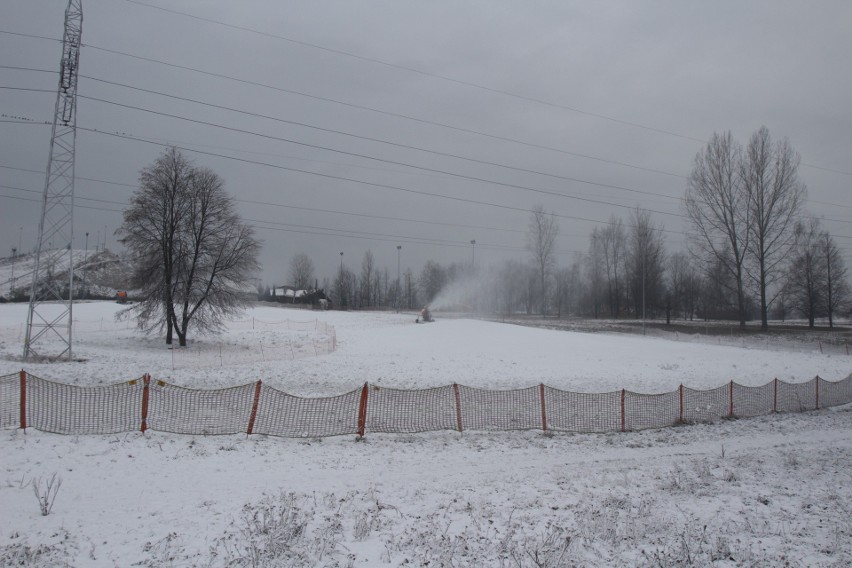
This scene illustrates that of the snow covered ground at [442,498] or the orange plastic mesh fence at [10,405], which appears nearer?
the snow covered ground at [442,498]

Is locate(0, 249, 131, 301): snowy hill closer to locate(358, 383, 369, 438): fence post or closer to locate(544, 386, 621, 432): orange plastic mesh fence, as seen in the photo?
locate(358, 383, 369, 438): fence post

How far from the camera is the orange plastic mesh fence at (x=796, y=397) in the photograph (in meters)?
20.6

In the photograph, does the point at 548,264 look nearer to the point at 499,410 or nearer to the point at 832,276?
the point at 832,276

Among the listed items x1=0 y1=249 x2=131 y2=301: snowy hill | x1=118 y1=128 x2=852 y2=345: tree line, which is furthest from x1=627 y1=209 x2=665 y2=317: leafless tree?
x1=0 y1=249 x2=131 y2=301: snowy hill

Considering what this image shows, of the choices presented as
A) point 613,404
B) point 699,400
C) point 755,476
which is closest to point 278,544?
→ point 755,476

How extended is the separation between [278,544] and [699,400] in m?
17.3

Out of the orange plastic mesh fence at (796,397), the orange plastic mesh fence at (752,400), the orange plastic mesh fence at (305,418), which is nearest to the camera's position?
the orange plastic mesh fence at (305,418)

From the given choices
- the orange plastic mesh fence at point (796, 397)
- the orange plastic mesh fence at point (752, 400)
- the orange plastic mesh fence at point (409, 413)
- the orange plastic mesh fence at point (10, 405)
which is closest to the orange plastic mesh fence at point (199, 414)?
the orange plastic mesh fence at point (10, 405)

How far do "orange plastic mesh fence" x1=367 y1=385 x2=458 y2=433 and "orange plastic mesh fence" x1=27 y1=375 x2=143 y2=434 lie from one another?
6116 millimetres

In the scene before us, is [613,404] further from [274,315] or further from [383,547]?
[274,315]

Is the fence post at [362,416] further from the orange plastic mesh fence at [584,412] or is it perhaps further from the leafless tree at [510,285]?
the leafless tree at [510,285]

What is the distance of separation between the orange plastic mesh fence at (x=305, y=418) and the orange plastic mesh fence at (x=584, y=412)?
617cm

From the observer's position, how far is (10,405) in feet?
43.0

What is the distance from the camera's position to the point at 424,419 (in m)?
15.0
